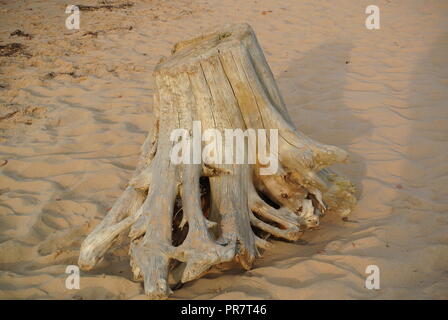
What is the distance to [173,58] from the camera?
8.59 feet

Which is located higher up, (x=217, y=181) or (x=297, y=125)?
(x=297, y=125)

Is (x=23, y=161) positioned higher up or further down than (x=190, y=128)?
further down

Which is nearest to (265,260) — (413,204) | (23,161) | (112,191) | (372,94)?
(413,204)

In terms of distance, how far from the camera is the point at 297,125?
13.5ft

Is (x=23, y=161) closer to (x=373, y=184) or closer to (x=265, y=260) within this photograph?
(x=265, y=260)

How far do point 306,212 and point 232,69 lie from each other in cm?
109

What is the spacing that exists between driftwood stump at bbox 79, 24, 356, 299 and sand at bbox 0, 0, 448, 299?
0.22 meters

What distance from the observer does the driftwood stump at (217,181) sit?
2.23 metres

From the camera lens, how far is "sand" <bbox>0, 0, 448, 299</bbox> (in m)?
2.28

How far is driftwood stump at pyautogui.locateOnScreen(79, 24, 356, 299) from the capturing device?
2230 millimetres

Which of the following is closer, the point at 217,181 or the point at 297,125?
the point at 217,181

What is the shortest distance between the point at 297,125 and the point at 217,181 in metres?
1.93
